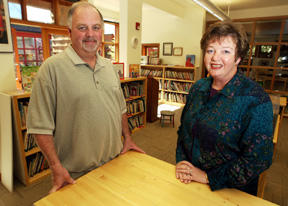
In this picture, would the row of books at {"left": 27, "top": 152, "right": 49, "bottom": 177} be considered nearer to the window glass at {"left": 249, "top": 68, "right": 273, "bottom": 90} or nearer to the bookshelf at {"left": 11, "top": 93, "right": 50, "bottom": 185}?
the bookshelf at {"left": 11, "top": 93, "right": 50, "bottom": 185}

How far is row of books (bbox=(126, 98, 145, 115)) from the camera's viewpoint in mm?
3932

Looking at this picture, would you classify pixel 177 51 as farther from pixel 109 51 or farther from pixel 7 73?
pixel 7 73

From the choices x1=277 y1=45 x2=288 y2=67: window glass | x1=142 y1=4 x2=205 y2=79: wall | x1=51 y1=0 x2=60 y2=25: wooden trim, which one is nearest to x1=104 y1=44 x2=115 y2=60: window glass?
x1=142 y1=4 x2=205 y2=79: wall

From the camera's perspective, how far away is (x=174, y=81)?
6.43m

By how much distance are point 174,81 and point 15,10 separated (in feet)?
15.5

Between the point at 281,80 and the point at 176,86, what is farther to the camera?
the point at 176,86

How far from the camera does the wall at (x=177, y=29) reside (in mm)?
6258

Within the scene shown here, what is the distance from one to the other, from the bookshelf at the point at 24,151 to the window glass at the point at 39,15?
157 centimetres

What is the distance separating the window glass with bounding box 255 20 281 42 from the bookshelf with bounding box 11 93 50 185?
6.76 meters

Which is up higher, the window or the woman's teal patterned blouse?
the window

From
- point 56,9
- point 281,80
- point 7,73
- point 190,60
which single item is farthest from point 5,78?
point 281,80

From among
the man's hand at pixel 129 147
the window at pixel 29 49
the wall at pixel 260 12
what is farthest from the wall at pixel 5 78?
the wall at pixel 260 12

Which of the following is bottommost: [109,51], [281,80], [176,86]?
[176,86]

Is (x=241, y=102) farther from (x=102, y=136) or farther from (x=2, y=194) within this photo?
(x=2, y=194)
